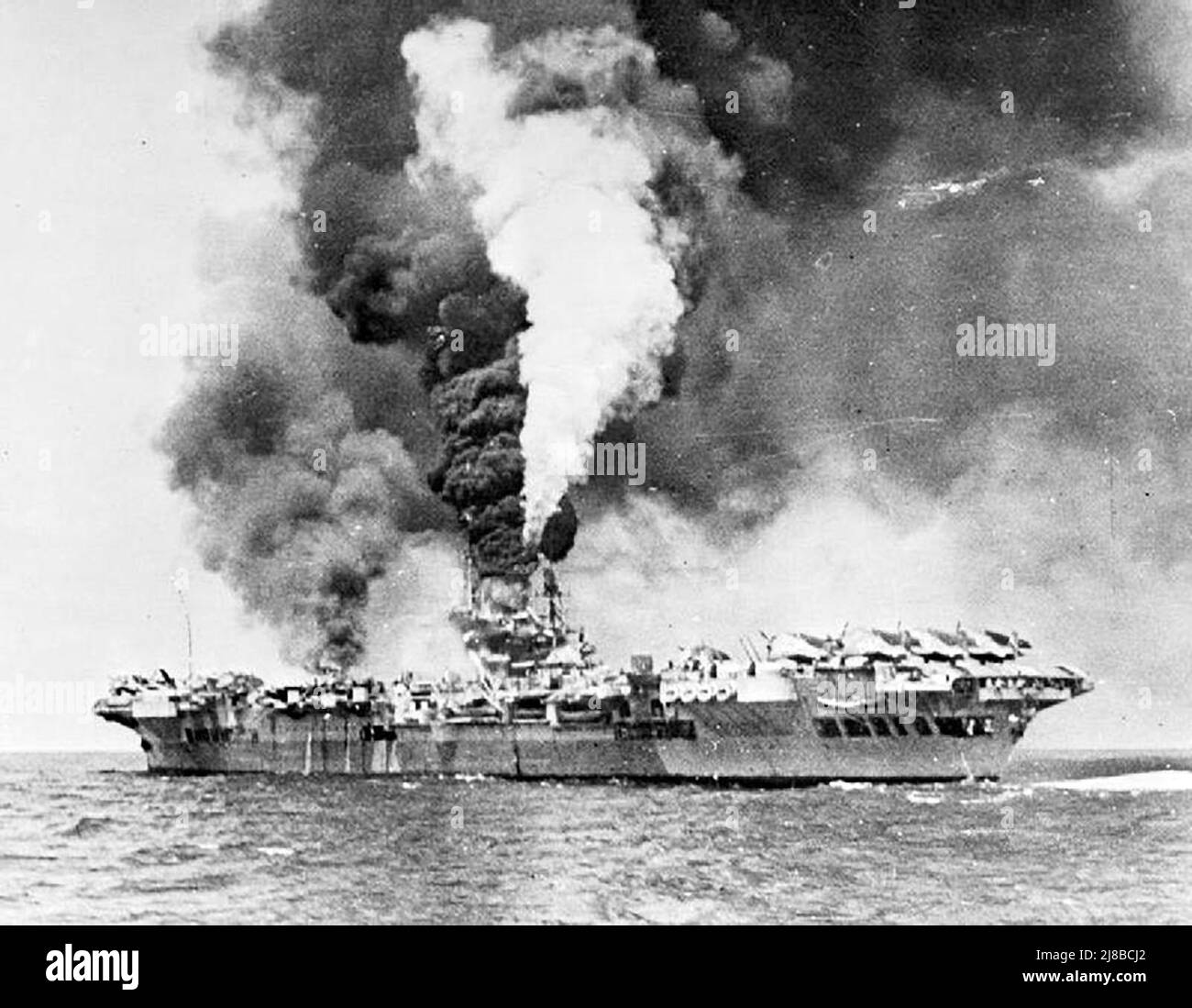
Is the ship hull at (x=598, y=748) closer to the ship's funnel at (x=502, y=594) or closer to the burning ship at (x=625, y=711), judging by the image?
the burning ship at (x=625, y=711)

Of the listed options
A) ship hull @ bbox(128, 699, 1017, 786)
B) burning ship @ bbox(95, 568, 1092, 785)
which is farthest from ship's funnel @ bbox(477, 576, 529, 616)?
ship hull @ bbox(128, 699, 1017, 786)

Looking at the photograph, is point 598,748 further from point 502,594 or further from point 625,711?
point 502,594

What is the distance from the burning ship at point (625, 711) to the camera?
2928 centimetres

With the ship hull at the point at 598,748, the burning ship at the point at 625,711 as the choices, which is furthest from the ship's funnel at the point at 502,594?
the ship hull at the point at 598,748

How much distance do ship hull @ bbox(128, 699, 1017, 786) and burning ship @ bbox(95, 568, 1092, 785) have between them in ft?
0.11

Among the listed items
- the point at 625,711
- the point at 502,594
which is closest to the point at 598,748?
the point at 625,711

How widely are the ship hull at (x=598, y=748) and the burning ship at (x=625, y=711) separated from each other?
33 mm

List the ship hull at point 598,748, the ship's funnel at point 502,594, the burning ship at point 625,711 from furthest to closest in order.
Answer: the ship's funnel at point 502,594 → the ship hull at point 598,748 → the burning ship at point 625,711

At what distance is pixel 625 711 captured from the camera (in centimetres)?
3262

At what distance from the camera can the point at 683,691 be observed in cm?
3125

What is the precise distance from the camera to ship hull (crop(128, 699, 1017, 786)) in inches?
1224

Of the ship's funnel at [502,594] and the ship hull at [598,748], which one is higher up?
the ship's funnel at [502,594]

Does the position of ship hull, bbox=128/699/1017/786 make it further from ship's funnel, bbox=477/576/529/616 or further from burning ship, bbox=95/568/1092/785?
ship's funnel, bbox=477/576/529/616
